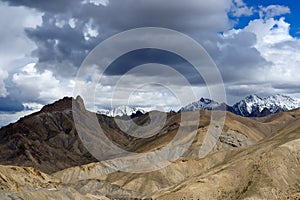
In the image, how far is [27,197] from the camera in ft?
377

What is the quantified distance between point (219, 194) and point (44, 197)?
72613 mm

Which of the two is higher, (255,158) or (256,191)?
(255,158)

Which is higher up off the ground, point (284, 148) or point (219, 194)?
point (284, 148)

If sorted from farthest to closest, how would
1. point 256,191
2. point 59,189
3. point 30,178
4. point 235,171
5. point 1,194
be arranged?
point 235,171 → point 256,191 → point 30,178 → point 59,189 → point 1,194

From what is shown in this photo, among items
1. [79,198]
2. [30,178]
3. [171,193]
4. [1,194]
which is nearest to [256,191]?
[171,193]

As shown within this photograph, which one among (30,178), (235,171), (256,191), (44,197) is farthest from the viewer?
(235,171)

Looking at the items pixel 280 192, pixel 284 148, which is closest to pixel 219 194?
pixel 280 192

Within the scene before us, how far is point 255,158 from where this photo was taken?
184875 mm

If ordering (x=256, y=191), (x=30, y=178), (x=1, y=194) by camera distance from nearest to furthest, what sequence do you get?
1. (x=1, y=194)
2. (x=30, y=178)
3. (x=256, y=191)

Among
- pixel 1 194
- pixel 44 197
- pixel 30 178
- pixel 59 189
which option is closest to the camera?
pixel 1 194

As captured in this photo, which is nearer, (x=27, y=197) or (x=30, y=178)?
(x=27, y=197)

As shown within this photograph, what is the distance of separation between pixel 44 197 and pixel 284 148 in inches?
4135

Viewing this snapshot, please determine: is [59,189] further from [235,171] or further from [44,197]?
[235,171]

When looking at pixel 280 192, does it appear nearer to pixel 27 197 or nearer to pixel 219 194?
pixel 219 194
